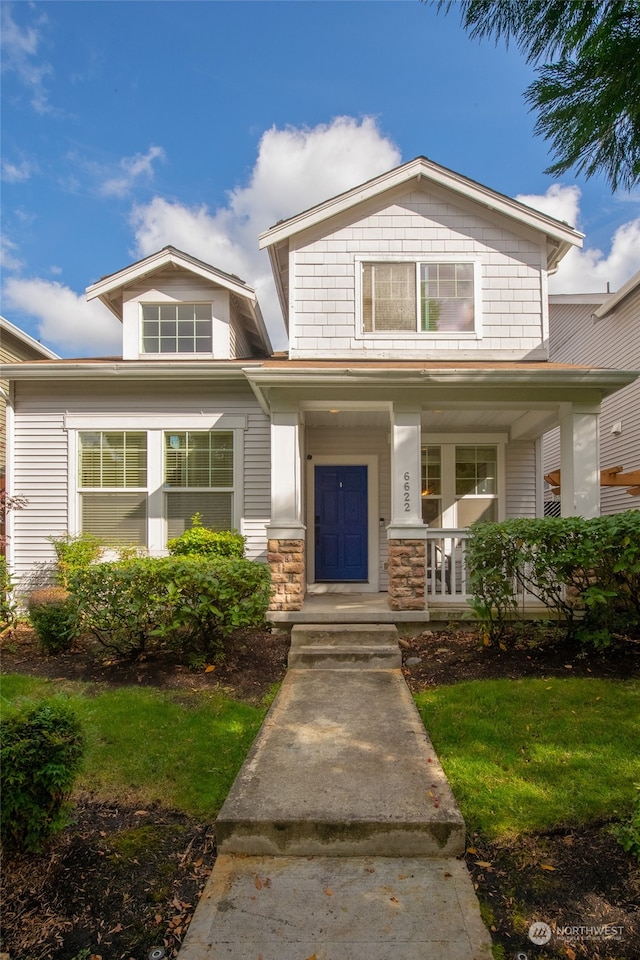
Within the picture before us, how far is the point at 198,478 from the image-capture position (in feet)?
25.1

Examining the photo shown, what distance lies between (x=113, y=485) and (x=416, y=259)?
570 cm

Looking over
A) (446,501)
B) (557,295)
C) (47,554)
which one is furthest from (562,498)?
(557,295)

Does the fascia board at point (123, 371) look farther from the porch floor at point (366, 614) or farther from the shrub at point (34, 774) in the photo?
the shrub at point (34, 774)

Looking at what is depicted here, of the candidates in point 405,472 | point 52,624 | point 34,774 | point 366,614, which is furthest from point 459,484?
point 34,774

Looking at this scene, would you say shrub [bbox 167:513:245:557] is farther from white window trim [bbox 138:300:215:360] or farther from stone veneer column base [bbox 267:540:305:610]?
white window trim [bbox 138:300:215:360]

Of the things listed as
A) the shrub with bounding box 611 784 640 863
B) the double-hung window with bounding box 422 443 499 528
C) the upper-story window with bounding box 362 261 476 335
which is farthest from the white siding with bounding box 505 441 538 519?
the shrub with bounding box 611 784 640 863

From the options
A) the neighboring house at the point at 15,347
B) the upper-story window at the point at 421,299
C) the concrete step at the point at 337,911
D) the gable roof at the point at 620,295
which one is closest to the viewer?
the concrete step at the point at 337,911

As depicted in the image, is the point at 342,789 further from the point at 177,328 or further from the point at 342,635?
the point at 177,328

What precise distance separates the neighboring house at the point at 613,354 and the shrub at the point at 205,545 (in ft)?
21.4

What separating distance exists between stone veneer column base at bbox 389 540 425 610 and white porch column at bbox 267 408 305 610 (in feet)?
3.68

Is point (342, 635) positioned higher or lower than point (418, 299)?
lower

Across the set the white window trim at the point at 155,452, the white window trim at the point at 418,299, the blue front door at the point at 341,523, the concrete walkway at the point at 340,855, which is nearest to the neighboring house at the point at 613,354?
the white window trim at the point at 418,299

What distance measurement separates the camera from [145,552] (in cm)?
751

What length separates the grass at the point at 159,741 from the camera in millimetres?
3029
